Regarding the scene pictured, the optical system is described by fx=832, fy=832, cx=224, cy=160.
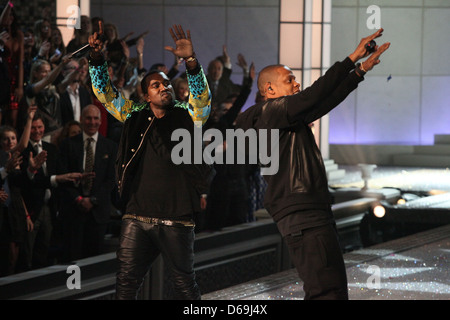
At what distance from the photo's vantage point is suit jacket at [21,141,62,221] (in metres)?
6.70

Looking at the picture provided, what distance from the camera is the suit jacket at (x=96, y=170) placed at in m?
6.91

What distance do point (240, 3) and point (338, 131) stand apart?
12.4 ft

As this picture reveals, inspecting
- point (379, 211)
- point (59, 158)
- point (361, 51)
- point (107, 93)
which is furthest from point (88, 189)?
point (361, 51)

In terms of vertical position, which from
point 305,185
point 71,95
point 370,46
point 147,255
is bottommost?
point 147,255

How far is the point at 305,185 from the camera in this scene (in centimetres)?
389

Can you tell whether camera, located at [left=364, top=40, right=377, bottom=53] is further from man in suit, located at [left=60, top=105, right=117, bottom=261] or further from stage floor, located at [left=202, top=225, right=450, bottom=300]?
man in suit, located at [left=60, top=105, right=117, bottom=261]

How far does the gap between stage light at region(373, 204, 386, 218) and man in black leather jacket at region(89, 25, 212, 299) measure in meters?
4.48

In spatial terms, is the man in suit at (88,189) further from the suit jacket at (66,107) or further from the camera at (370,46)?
the camera at (370,46)

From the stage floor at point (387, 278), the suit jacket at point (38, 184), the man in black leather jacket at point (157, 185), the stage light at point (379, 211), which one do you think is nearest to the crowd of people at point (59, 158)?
the suit jacket at point (38, 184)

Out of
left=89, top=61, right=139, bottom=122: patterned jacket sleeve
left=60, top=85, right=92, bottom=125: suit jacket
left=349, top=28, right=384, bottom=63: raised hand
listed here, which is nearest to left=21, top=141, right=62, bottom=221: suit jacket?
left=60, top=85, right=92, bottom=125: suit jacket

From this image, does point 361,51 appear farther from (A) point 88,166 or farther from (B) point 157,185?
(A) point 88,166

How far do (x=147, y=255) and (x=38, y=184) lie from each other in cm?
238

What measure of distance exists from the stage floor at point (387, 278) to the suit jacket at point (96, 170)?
5.32ft
